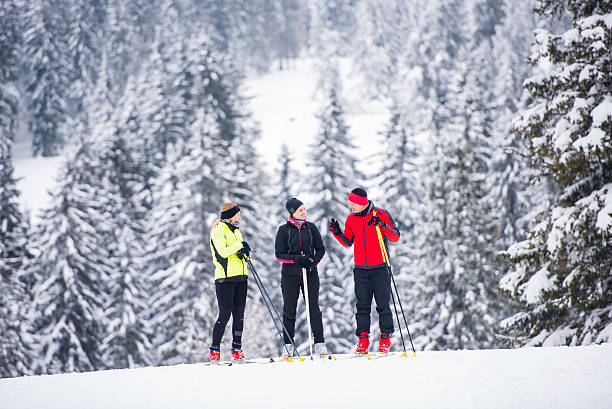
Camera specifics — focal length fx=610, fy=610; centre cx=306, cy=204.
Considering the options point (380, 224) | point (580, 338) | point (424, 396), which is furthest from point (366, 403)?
point (580, 338)

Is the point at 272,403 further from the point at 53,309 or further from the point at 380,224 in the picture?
the point at 53,309

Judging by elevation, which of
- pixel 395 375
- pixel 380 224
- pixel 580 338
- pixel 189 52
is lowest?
pixel 580 338

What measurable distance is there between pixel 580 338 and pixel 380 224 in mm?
5239

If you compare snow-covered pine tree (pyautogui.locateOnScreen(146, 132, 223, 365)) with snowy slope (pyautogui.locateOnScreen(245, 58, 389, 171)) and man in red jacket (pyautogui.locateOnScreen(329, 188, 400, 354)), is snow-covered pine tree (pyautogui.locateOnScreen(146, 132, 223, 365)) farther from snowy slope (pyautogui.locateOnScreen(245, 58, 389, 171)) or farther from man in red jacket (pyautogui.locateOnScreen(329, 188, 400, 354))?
Result: snowy slope (pyautogui.locateOnScreen(245, 58, 389, 171))

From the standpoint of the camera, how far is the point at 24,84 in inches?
2884

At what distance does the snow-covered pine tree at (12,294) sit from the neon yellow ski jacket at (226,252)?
1968cm

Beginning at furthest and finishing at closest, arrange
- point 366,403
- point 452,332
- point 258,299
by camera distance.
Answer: point 258,299 < point 452,332 < point 366,403

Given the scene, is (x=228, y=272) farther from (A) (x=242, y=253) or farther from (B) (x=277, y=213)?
(B) (x=277, y=213)

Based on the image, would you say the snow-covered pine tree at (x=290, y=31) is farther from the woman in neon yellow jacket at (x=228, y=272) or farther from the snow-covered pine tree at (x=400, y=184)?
the woman in neon yellow jacket at (x=228, y=272)

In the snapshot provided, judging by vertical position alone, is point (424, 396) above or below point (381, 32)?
below

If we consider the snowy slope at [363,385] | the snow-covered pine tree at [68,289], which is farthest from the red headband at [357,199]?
the snow-covered pine tree at [68,289]

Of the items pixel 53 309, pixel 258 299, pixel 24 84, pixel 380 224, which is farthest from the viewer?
pixel 24 84

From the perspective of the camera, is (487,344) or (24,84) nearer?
(487,344)

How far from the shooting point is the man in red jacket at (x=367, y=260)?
26.0 feet
